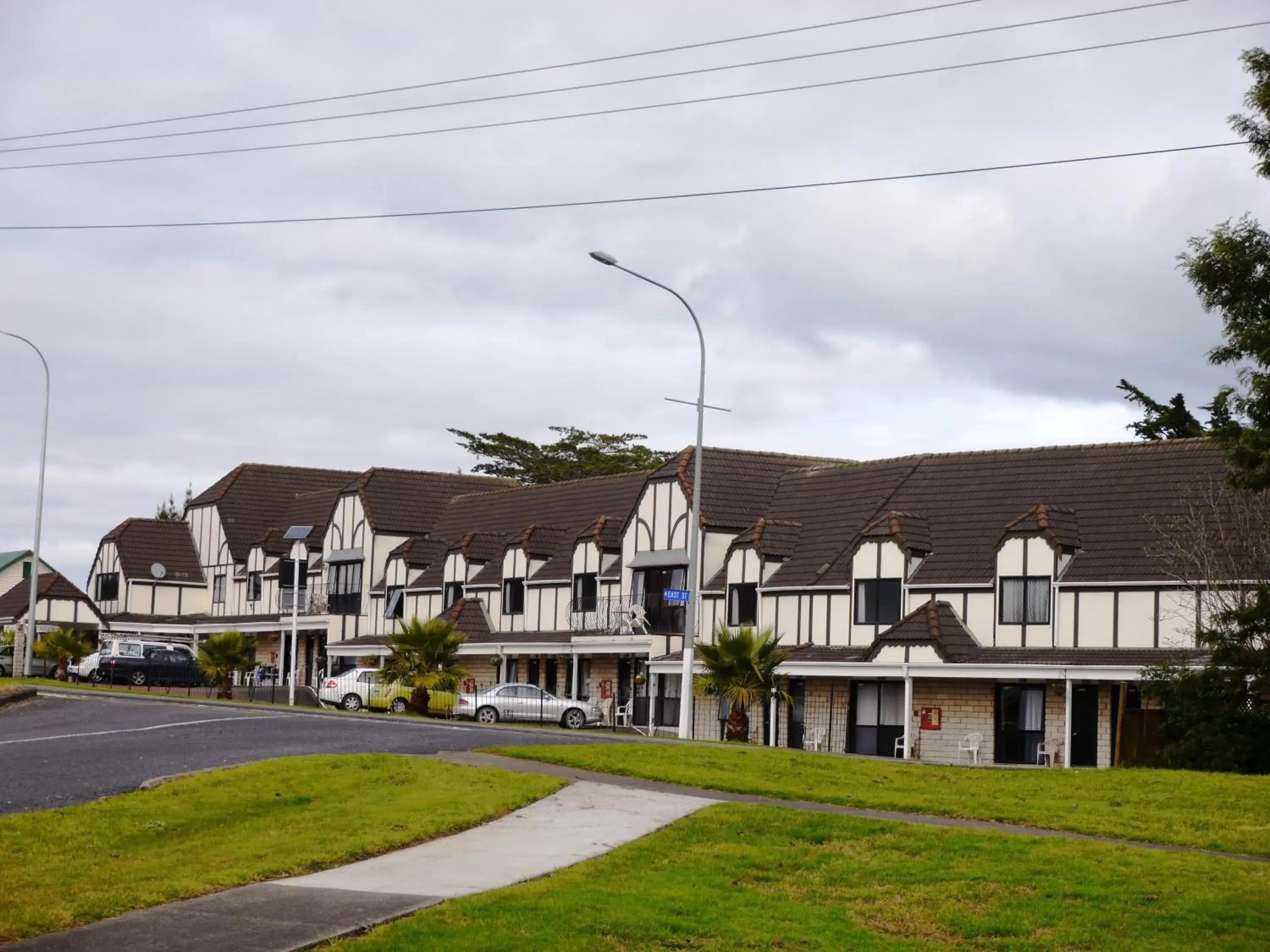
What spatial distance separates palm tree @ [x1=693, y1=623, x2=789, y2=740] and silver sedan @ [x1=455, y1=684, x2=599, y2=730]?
9.34 metres

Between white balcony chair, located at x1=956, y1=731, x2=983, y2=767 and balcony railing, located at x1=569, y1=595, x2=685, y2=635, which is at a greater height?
balcony railing, located at x1=569, y1=595, x2=685, y2=635

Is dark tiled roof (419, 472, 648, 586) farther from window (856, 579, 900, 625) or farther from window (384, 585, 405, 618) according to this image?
window (856, 579, 900, 625)

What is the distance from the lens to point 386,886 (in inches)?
619

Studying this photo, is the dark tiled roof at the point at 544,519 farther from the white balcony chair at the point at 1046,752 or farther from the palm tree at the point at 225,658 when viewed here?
the white balcony chair at the point at 1046,752

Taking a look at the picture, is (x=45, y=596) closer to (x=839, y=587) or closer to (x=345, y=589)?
(x=345, y=589)

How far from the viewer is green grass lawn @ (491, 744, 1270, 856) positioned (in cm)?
2053

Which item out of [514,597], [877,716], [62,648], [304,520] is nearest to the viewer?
[877,716]

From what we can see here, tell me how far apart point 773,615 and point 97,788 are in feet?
96.9

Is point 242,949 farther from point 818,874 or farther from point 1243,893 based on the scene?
point 1243,893

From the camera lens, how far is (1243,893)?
16031 mm

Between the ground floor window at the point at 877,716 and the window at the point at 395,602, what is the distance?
23192 mm

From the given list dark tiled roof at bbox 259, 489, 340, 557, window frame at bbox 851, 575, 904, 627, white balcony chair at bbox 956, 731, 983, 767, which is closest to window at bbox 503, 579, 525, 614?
dark tiled roof at bbox 259, 489, 340, 557

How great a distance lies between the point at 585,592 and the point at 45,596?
3378 centimetres

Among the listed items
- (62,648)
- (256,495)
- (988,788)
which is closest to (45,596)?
(256,495)
